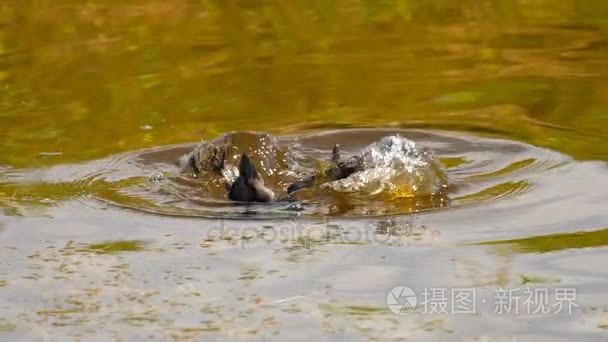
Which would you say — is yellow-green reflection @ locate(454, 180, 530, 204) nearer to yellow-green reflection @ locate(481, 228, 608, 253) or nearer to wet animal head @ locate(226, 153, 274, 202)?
yellow-green reflection @ locate(481, 228, 608, 253)

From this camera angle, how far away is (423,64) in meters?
8.76

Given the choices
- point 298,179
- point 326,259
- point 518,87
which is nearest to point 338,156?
point 298,179

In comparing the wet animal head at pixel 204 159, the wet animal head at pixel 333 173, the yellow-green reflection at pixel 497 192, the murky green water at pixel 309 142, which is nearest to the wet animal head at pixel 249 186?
the murky green water at pixel 309 142

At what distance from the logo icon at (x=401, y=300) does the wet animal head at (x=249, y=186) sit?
1.44 meters

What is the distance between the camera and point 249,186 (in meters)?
5.84

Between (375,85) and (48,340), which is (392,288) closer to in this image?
(48,340)

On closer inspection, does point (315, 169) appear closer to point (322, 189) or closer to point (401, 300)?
point (322, 189)

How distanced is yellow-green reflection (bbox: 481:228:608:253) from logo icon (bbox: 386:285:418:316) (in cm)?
64

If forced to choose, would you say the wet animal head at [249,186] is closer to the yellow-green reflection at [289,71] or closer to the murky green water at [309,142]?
the murky green water at [309,142]

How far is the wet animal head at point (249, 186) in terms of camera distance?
584 centimetres

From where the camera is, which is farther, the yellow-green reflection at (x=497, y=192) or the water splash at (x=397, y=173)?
the water splash at (x=397, y=173)

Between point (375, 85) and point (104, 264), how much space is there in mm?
3694

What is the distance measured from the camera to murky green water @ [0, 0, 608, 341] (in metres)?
4.43

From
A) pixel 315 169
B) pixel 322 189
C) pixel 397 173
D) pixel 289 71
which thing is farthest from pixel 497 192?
pixel 289 71
